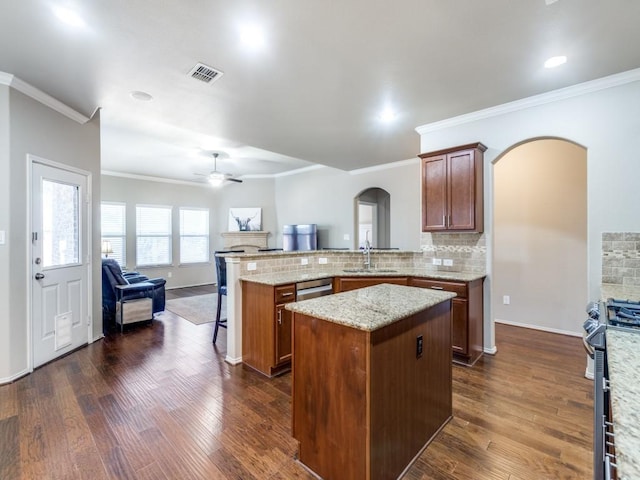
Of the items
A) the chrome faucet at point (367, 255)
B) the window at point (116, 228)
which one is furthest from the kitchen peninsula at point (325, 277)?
the window at point (116, 228)

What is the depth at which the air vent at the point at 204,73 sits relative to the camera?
8.39ft

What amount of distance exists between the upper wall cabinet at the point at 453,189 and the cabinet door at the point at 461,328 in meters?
0.86

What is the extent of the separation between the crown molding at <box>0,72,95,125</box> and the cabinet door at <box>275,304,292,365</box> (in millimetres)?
3152

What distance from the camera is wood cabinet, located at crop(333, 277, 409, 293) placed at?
3.53 meters

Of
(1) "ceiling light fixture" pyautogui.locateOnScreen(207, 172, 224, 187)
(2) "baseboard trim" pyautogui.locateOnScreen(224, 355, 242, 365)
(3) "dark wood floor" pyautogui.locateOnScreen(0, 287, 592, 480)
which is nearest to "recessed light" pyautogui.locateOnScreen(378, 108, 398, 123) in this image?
(3) "dark wood floor" pyautogui.locateOnScreen(0, 287, 592, 480)

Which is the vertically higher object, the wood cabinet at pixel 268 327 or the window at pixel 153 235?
the window at pixel 153 235

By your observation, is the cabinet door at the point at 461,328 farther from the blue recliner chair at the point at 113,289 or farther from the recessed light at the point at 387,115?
the blue recliner chair at the point at 113,289

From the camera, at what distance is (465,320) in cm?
307

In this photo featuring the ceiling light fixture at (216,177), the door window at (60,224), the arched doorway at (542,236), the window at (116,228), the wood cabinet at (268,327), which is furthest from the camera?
the window at (116,228)

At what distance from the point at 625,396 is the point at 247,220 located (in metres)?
8.10

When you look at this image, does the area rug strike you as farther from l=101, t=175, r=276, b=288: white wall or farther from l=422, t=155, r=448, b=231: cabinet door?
l=422, t=155, r=448, b=231: cabinet door

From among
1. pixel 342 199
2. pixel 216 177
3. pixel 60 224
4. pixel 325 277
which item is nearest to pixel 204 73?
pixel 325 277

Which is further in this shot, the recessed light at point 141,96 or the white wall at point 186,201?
the white wall at point 186,201

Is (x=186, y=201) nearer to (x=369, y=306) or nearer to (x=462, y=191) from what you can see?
(x=462, y=191)
